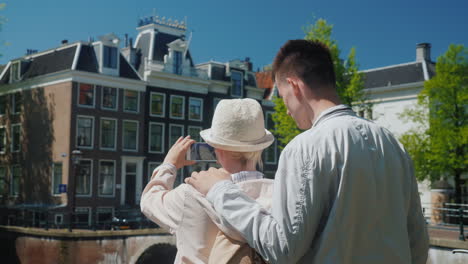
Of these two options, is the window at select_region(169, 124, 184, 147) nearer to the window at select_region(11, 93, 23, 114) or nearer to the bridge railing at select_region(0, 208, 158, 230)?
the bridge railing at select_region(0, 208, 158, 230)

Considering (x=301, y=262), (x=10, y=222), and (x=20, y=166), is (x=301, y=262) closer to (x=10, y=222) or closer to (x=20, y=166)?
(x=10, y=222)

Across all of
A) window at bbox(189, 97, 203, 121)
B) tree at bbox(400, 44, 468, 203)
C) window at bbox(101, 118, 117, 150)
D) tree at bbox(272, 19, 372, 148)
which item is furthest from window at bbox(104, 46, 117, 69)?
tree at bbox(400, 44, 468, 203)

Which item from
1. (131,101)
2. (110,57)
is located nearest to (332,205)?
(131,101)

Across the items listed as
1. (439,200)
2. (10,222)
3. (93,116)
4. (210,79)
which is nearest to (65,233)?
(10,222)

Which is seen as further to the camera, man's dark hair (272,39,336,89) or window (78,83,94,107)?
window (78,83,94,107)

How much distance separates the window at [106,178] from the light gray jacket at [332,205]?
858 inches

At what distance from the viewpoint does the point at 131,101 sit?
2405cm

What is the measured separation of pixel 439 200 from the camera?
1542cm

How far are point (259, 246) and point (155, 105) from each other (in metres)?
23.5

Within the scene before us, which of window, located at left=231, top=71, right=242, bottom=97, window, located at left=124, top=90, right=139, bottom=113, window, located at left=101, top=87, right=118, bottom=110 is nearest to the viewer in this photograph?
window, located at left=101, top=87, right=118, bottom=110

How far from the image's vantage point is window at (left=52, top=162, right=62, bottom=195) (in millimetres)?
22703

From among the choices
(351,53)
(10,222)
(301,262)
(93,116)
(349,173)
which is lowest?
(10,222)

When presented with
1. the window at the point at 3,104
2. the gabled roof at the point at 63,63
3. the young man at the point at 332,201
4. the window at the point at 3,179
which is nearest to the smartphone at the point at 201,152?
the young man at the point at 332,201

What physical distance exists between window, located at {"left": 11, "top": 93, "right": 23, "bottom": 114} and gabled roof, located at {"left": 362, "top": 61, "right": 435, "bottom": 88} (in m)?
14.7
